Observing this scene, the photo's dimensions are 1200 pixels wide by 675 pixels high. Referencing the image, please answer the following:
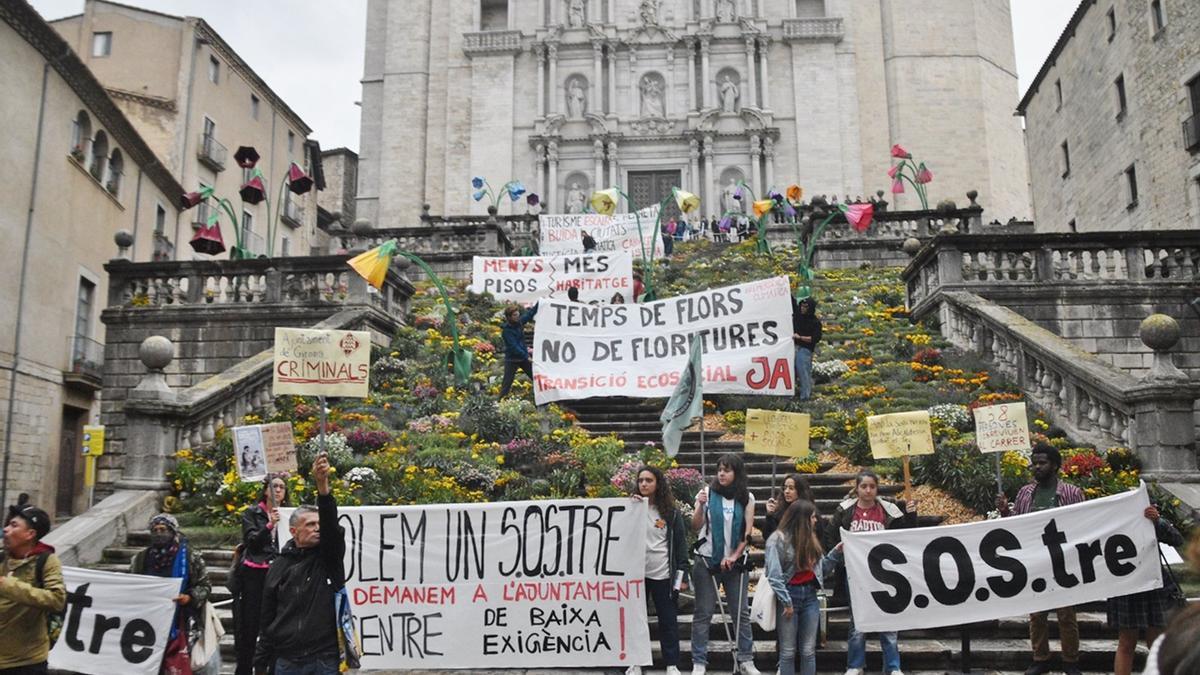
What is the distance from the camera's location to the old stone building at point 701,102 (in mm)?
45281

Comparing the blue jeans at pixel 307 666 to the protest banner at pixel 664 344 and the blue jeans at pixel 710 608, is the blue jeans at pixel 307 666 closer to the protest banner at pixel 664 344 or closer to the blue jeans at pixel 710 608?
the blue jeans at pixel 710 608

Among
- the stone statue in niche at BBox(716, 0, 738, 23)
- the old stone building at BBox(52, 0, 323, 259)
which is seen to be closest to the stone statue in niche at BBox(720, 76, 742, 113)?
the stone statue in niche at BBox(716, 0, 738, 23)

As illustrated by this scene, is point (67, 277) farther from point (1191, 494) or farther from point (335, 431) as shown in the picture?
point (1191, 494)

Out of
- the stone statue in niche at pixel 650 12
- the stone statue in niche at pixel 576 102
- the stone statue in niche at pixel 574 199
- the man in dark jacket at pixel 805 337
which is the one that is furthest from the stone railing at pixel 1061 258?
the stone statue in niche at pixel 650 12

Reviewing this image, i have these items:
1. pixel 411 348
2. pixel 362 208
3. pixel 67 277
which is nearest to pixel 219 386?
pixel 411 348

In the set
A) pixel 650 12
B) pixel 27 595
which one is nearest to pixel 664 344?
pixel 27 595

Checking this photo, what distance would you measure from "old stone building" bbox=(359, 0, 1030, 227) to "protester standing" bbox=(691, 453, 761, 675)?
3735cm

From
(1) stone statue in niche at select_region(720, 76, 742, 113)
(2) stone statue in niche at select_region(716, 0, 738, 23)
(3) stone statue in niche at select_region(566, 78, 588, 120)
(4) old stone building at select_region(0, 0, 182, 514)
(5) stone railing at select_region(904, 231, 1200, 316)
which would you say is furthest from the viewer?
(2) stone statue in niche at select_region(716, 0, 738, 23)

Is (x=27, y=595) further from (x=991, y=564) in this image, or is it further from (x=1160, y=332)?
(x=1160, y=332)

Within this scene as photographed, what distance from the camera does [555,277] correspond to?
855 inches

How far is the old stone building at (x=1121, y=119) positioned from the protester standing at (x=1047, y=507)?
22666mm

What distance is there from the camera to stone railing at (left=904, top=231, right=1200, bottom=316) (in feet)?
52.7

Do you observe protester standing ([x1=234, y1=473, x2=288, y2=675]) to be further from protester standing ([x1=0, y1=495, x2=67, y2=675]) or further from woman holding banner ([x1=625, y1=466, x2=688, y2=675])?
woman holding banner ([x1=625, y1=466, x2=688, y2=675])

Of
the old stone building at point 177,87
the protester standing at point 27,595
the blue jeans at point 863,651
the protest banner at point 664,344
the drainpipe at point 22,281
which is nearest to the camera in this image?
the protester standing at point 27,595
